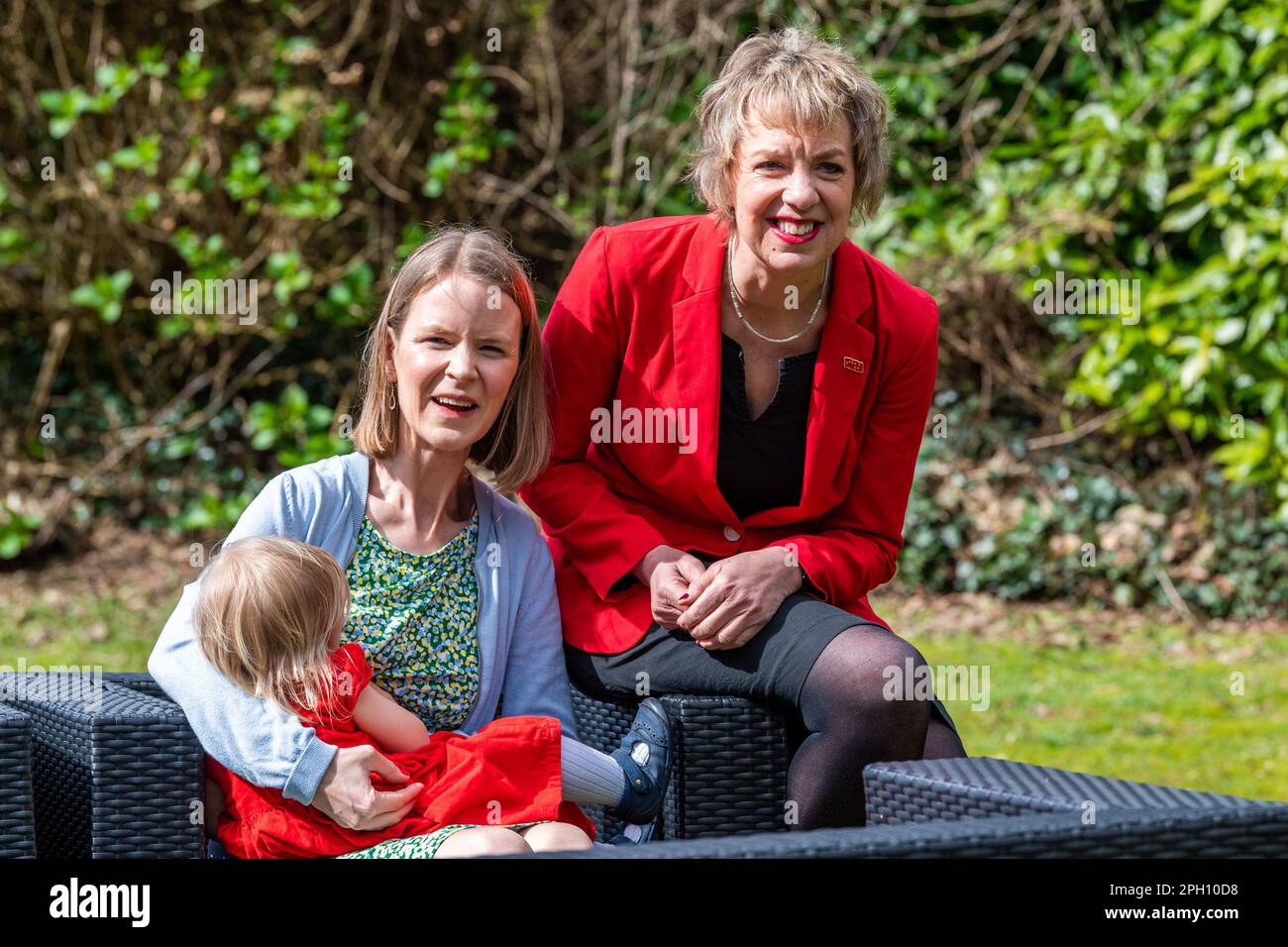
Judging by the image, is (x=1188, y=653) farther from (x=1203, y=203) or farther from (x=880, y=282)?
(x=880, y=282)

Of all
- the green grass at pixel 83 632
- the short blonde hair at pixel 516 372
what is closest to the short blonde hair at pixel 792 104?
the short blonde hair at pixel 516 372

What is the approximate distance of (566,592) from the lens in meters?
2.73

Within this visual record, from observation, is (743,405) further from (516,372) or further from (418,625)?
(418,625)

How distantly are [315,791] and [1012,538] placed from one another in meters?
4.53

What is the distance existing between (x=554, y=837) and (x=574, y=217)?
4.94 m

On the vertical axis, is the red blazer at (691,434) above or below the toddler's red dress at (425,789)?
above

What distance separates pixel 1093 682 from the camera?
5250 mm

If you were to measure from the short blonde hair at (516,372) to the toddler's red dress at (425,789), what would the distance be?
0.43 m

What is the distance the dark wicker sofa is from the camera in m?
1.69

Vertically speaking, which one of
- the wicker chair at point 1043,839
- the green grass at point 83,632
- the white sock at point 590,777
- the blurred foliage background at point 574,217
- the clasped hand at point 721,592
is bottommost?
the wicker chair at point 1043,839

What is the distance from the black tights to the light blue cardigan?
394mm

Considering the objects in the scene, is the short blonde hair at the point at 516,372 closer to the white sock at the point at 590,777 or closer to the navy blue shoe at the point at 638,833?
the white sock at the point at 590,777

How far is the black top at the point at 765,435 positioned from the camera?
2699 mm

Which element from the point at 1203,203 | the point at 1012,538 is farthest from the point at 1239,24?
the point at 1012,538
